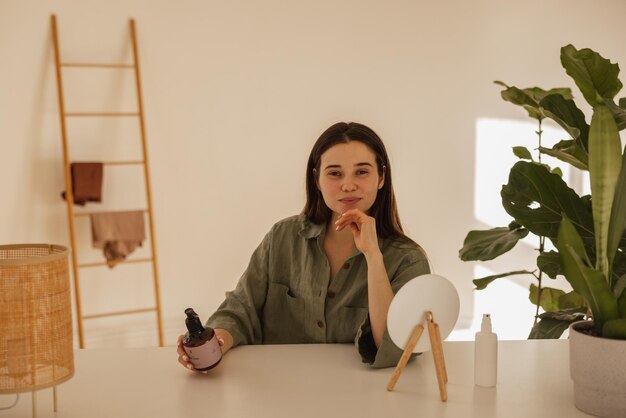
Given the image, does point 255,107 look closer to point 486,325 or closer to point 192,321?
point 192,321

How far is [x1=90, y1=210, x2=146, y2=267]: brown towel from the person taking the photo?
15.6 feet

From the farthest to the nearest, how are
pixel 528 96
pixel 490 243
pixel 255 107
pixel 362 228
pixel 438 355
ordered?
pixel 255 107
pixel 528 96
pixel 490 243
pixel 362 228
pixel 438 355

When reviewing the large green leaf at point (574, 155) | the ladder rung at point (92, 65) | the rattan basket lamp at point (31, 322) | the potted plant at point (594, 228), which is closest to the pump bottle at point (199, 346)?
the rattan basket lamp at point (31, 322)

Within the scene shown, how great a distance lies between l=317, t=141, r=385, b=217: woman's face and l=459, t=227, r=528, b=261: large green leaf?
545 millimetres

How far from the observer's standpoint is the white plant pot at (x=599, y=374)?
1720 millimetres

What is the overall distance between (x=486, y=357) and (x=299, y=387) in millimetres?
447

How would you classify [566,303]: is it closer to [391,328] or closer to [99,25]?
[391,328]

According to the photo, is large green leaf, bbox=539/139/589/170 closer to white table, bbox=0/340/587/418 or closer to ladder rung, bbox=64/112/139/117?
white table, bbox=0/340/587/418

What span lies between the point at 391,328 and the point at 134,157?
334 cm

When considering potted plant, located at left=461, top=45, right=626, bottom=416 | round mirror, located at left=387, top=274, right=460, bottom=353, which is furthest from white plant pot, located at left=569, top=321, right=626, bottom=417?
round mirror, located at left=387, top=274, right=460, bottom=353

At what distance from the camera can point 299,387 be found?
1926 mm

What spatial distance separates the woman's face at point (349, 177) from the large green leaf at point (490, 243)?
54 centimetres

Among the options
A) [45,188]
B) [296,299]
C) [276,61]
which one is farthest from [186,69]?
[296,299]

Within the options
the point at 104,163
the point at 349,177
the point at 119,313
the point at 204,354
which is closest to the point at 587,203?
the point at 349,177
